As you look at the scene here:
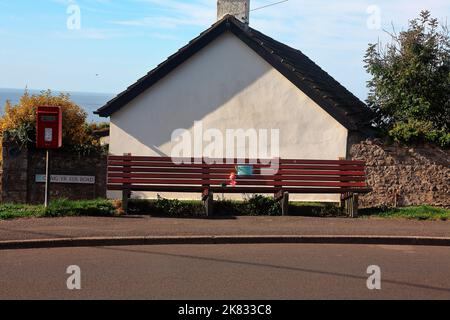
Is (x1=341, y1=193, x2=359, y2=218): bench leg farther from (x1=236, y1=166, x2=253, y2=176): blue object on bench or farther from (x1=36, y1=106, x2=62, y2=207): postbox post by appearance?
(x1=36, y1=106, x2=62, y2=207): postbox post

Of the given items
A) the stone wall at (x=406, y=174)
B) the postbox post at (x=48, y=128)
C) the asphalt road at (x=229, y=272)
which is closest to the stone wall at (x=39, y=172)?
the postbox post at (x=48, y=128)

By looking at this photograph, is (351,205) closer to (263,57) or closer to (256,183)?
(256,183)

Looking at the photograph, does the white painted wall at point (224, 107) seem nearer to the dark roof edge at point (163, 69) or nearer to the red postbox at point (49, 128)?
the dark roof edge at point (163, 69)

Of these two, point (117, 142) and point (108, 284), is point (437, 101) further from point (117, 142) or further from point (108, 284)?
point (108, 284)

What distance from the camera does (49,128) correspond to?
41.6 feet

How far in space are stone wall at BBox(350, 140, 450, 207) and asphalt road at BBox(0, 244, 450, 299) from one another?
422 centimetres

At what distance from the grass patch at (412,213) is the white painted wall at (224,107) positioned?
7.11 feet

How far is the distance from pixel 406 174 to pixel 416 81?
2.80 metres

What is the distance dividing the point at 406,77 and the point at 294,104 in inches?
116

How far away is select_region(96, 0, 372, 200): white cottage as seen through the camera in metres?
15.1

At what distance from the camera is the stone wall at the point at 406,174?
13.9 meters

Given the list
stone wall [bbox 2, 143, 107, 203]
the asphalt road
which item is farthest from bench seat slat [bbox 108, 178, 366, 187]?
the asphalt road

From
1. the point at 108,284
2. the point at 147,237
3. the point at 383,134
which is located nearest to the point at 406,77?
the point at 383,134

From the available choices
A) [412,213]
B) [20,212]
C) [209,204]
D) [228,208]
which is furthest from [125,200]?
[412,213]
